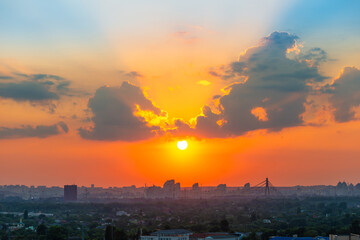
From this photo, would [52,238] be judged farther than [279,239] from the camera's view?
Yes

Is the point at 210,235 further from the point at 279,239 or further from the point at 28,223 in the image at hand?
the point at 28,223

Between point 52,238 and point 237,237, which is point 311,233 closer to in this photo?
point 237,237

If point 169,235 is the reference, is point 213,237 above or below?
below

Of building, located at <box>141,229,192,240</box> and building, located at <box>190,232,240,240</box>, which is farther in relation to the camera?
building, located at <box>141,229,192,240</box>

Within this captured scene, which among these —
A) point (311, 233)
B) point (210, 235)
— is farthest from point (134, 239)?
point (311, 233)

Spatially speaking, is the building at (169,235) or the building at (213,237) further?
the building at (169,235)

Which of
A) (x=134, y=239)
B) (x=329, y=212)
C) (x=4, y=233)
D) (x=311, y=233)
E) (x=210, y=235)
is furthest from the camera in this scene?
(x=329, y=212)

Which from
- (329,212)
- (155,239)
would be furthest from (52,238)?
(329,212)

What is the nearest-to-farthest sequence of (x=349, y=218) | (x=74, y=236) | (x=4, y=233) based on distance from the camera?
1. (x=74, y=236)
2. (x=4, y=233)
3. (x=349, y=218)

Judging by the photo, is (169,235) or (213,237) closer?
(213,237)
